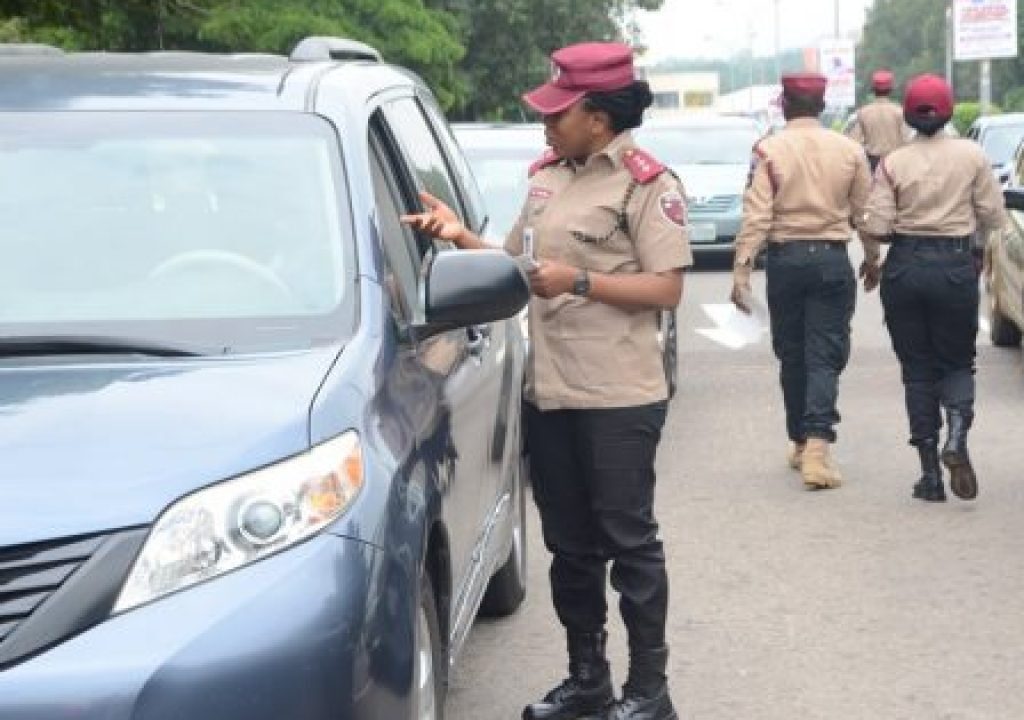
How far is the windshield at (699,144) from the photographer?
73.8 feet

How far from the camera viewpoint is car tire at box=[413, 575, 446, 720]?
407 centimetres

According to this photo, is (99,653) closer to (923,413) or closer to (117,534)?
(117,534)

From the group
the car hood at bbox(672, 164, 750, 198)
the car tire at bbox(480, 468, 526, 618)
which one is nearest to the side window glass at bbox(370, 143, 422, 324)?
the car tire at bbox(480, 468, 526, 618)

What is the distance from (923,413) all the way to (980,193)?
3.27 feet

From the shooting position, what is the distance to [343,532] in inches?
146

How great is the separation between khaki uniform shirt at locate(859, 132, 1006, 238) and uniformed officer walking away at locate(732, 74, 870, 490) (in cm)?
36

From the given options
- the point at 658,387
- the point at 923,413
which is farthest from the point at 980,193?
the point at 658,387

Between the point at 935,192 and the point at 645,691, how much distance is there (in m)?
3.82

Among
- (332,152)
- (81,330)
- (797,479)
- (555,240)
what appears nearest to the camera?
(81,330)

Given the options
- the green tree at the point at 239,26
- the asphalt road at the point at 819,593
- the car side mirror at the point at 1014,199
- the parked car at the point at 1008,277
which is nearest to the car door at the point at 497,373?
the asphalt road at the point at 819,593

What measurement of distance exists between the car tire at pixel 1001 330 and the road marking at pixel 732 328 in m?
1.71

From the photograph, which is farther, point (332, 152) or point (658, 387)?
point (658, 387)

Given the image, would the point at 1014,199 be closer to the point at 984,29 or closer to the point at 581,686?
the point at 581,686

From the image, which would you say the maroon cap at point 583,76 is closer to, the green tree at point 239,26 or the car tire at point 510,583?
the car tire at point 510,583
